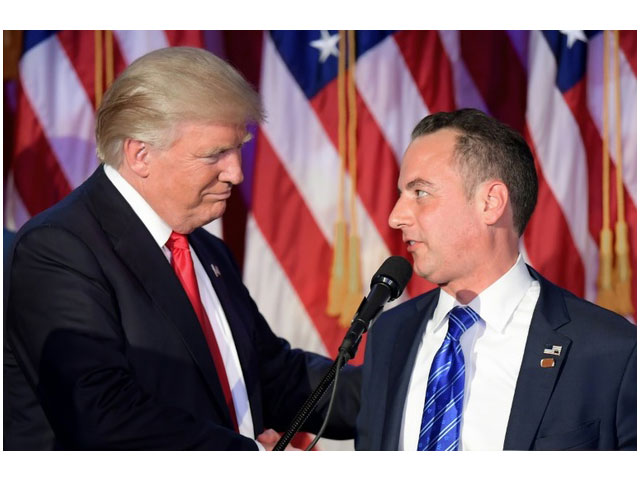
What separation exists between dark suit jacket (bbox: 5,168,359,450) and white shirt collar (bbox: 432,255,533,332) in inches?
22.2

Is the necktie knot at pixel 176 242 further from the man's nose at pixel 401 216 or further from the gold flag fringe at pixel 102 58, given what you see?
the gold flag fringe at pixel 102 58

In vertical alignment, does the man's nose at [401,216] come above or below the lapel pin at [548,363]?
above

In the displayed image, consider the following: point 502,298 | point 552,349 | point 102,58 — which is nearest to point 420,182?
point 502,298

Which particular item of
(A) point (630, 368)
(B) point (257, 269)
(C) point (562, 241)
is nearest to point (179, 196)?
(A) point (630, 368)

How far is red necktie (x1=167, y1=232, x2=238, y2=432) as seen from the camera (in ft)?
7.06

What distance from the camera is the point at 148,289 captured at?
80.4 inches

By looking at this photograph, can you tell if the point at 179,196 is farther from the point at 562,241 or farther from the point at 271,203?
the point at 562,241

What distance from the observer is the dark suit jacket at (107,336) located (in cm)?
194

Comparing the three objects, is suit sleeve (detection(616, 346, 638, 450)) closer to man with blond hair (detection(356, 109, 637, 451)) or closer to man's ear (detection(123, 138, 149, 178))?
man with blond hair (detection(356, 109, 637, 451))

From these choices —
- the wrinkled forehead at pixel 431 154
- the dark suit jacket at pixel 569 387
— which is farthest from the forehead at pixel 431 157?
the dark suit jacket at pixel 569 387

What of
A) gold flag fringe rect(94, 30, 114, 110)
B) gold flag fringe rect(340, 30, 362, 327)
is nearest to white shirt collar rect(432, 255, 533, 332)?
gold flag fringe rect(340, 30, 362, 327)

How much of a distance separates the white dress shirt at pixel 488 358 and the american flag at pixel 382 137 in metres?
1.30

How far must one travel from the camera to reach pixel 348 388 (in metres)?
2.36

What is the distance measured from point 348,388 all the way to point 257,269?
111 cm
